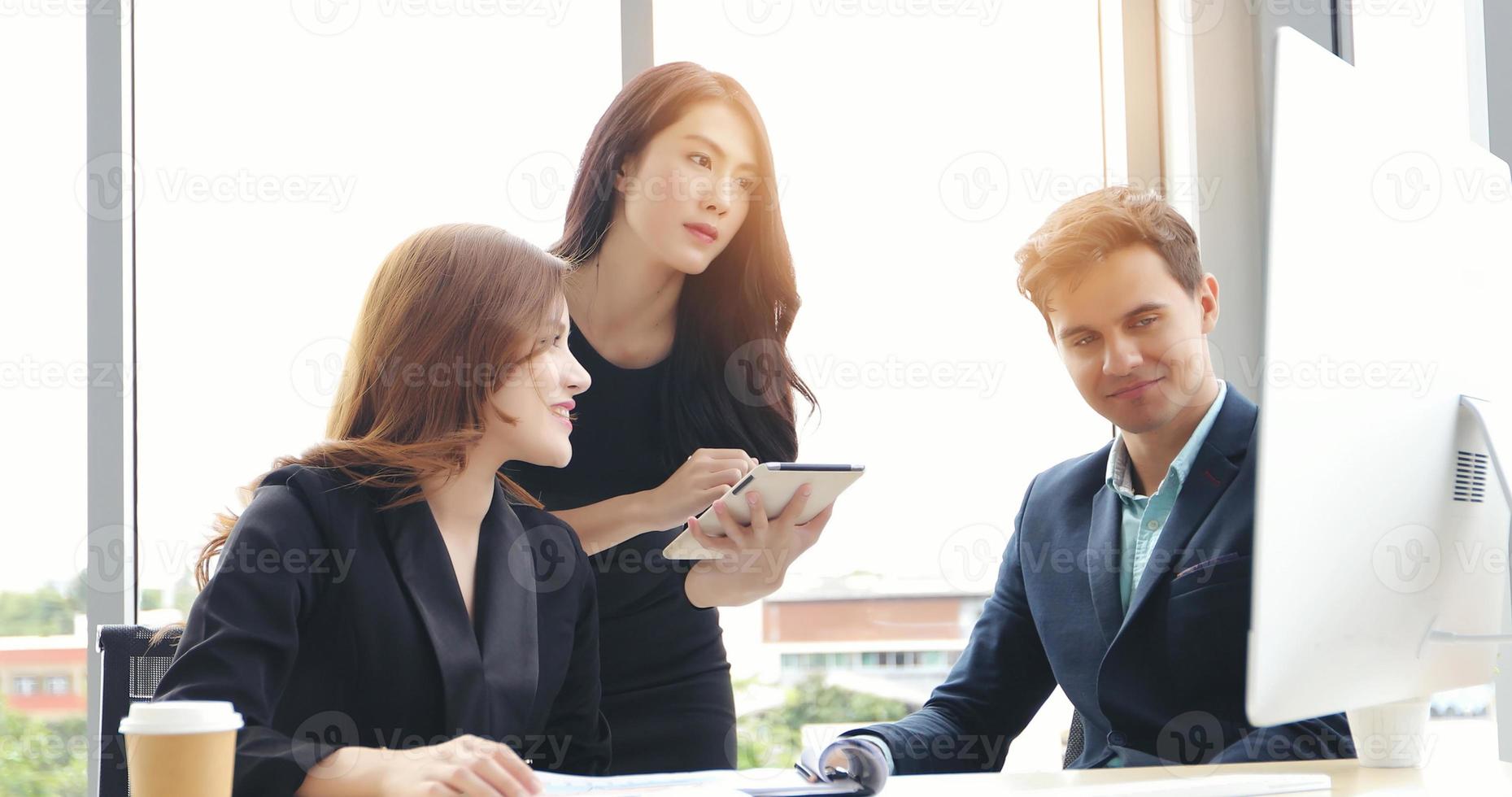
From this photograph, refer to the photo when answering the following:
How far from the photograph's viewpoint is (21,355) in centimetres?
215

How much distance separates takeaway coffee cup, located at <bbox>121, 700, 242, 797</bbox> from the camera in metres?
0.75

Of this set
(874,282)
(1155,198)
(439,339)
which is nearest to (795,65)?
(874,282)

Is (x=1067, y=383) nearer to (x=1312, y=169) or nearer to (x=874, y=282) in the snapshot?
(x=874, y=282)

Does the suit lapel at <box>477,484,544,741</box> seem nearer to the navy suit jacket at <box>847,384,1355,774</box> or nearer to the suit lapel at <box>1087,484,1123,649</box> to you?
the navy suit jacket at <box>847,384,1355,774</box>

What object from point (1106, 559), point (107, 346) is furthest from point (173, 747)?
point (107, 346)

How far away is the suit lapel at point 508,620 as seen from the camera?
1.33 m

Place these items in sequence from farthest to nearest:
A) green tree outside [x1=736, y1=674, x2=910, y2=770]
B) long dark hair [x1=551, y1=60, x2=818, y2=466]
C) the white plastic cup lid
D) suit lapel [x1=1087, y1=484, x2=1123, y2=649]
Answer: green tree outside [x1=736, y1=674, x2=910, y2=770], long dark hair [x1=551, y1=60, x2=818, y2=466], suit lapel [x1=1087, y1=484, x2=1123, y2=649], the white plastic cup lid

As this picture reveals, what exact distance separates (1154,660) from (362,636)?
3.05 feet

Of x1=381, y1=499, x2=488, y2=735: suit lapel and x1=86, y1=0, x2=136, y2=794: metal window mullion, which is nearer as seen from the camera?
x1=381, y1=499, x2=488, y2=735: suit lapel

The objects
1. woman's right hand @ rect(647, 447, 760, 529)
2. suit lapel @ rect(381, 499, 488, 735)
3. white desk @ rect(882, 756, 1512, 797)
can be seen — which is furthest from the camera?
woman's right hand @ rect(647, 447, 760, 529)

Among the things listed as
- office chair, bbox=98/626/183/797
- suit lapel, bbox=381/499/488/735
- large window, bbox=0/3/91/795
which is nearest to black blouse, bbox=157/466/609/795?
suit lapel, bbox=381/499/488/735

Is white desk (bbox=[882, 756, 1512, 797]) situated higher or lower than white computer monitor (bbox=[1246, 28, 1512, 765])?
lower

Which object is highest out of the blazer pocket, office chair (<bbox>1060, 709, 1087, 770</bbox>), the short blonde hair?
the short blonde hair

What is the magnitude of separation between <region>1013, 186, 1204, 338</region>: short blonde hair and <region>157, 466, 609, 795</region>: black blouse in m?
0.84
